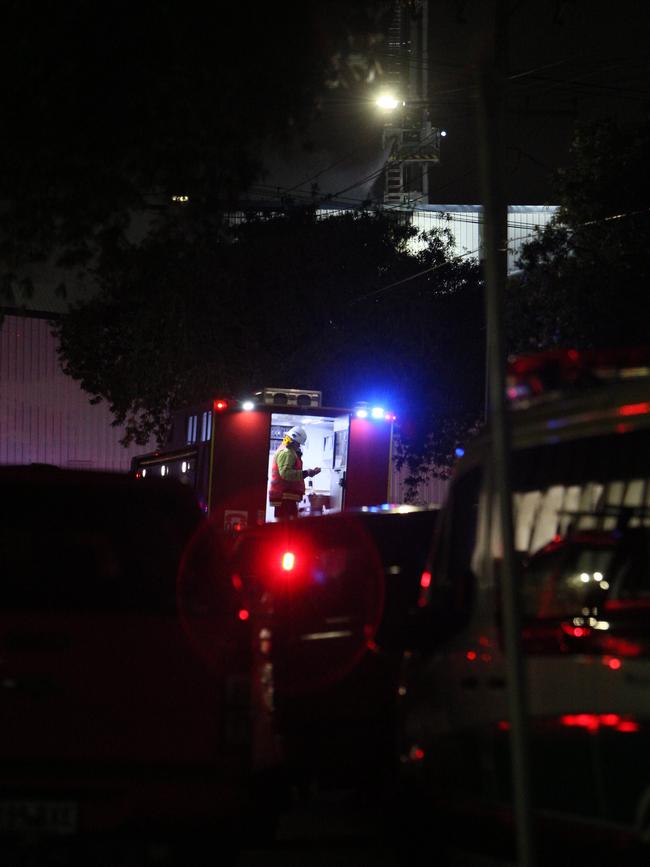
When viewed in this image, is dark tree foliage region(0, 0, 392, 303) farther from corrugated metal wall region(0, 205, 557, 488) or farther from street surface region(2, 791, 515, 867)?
corrugated metal wall region(0, 205, 557, 488)

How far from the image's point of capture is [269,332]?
32812mm

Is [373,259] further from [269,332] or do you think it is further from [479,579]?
[479,579]

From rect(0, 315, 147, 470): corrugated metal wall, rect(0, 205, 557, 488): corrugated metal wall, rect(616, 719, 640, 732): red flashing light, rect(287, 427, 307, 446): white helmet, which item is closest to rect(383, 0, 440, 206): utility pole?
rect(0, 205, 557, 488): corrugated metal wall

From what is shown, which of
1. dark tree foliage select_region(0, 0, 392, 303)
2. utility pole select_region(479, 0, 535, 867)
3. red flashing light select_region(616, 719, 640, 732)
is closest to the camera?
utility pole select_region(479, 0, 535, 867)

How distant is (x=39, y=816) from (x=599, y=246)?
21499 mm

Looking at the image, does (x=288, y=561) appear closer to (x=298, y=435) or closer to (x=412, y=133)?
(x=298, y=435)

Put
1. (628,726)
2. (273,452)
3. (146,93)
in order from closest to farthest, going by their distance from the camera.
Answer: (628,726) → (146,93) → (273,452)

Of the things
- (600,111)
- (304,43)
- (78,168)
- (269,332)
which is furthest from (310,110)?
(600,111)

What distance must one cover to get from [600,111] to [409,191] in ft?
21.2

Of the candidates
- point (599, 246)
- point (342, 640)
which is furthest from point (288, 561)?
point (599, 246)

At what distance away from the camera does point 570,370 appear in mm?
4957

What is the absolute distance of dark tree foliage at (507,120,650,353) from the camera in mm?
24750

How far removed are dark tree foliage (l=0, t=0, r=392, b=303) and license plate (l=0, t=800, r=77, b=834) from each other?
4513 millimetres

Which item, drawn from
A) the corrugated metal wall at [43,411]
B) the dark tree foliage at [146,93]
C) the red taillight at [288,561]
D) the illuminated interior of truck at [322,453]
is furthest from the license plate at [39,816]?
the corrugated metal wall at [43,411]
